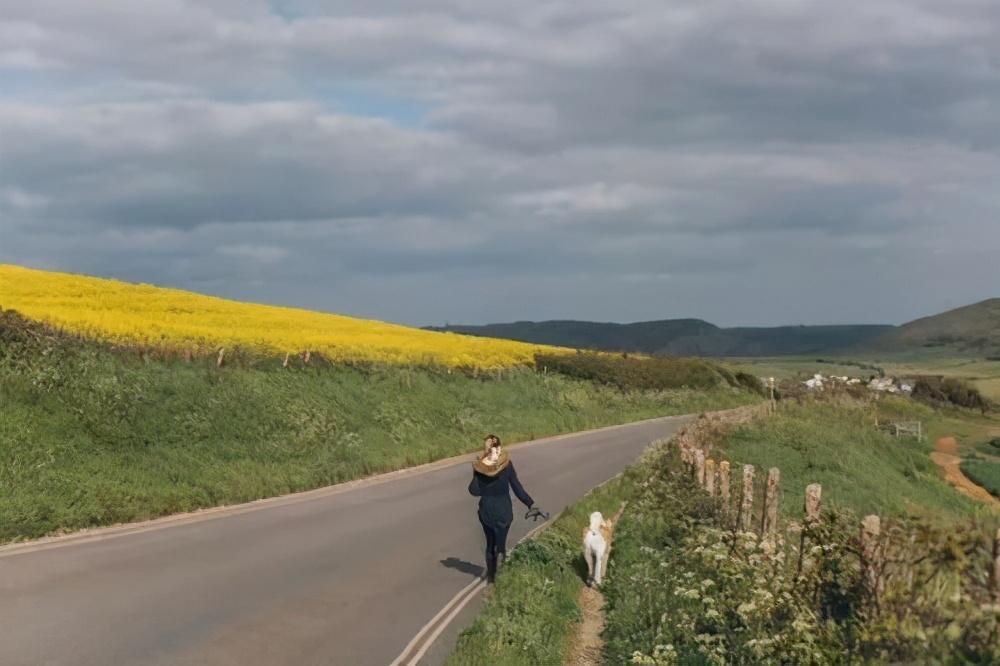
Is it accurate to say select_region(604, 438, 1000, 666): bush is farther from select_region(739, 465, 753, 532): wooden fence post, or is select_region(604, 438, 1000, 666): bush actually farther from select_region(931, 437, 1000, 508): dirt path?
select_region(931, 437, 1000, 508): dirt path

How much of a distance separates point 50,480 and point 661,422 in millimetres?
41718

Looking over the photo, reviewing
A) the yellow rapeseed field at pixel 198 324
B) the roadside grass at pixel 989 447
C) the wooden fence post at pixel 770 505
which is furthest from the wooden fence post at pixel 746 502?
the roadside grass at pixel 989 447

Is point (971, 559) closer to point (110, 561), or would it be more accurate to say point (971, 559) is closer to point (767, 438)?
point (110, 561)

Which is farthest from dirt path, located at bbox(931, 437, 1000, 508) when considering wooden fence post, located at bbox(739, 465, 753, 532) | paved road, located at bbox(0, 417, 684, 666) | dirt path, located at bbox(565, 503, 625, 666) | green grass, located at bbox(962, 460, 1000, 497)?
wooden fence post, located at bbox(739, 465, 753, 532)

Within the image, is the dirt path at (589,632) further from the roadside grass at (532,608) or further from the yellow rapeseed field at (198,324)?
the yellow rapeseed field at (198,324)

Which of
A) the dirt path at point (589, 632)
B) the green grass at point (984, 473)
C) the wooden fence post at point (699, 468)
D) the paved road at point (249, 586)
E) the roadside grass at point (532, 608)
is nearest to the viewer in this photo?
the paved road at point (249, 586)

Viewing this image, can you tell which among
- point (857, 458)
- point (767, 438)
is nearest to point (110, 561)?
point (767, 438)

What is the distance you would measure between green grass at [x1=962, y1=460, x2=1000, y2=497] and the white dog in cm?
3775

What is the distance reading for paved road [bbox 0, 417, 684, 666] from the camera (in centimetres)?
1090

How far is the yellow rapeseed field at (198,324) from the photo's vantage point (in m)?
31.0

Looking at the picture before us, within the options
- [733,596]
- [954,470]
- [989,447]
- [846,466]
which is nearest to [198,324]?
[846,466]

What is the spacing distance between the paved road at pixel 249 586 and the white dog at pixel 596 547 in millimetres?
1747

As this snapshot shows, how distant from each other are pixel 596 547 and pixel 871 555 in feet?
26.4

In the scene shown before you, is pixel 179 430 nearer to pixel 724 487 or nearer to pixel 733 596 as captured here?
pixel 724 487
